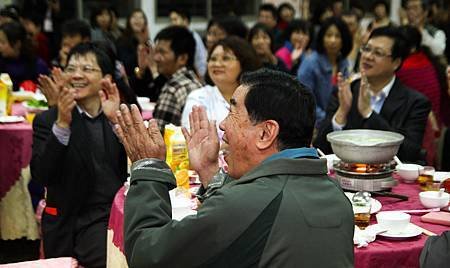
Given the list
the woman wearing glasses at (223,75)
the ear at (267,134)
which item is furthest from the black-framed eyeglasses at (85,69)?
the ear at (267,134)

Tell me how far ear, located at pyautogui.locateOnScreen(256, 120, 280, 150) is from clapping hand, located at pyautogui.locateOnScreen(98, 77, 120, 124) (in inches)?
59.2

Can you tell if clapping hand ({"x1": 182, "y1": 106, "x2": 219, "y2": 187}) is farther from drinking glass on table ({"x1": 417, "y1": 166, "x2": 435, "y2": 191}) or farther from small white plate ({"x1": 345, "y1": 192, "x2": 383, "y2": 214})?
drinking glass on table ({"x1": 417, "y1": 166, "x2": 435, "y2": 191})

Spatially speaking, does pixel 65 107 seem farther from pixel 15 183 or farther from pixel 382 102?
pixel 382 102

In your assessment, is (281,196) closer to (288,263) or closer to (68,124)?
(288,263)

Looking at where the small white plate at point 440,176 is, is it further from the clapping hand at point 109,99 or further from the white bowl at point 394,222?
the clapping hand at point 109,99

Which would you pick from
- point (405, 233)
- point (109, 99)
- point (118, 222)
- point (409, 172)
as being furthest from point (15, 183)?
point (405, 233)

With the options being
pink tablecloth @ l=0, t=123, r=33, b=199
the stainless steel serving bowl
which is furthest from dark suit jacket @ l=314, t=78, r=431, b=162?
pink tablecloth @ l=0, t=123, r=33, b=199

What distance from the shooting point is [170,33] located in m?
4.50

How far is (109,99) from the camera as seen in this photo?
3.05 meters

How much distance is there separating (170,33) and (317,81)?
4.75 ft

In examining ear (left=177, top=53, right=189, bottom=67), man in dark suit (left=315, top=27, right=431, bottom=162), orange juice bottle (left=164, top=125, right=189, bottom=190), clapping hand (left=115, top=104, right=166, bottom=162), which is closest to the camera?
clapping hand (left=115, top=104, right=166, bottom=162)

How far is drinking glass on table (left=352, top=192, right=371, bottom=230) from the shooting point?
2240mm

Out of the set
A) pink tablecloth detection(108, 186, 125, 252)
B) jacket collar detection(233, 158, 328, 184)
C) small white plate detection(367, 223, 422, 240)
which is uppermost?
jacket collar detection(233, 158, 328, 184)

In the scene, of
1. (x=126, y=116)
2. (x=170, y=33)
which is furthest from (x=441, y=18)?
(x=126, y=116)
